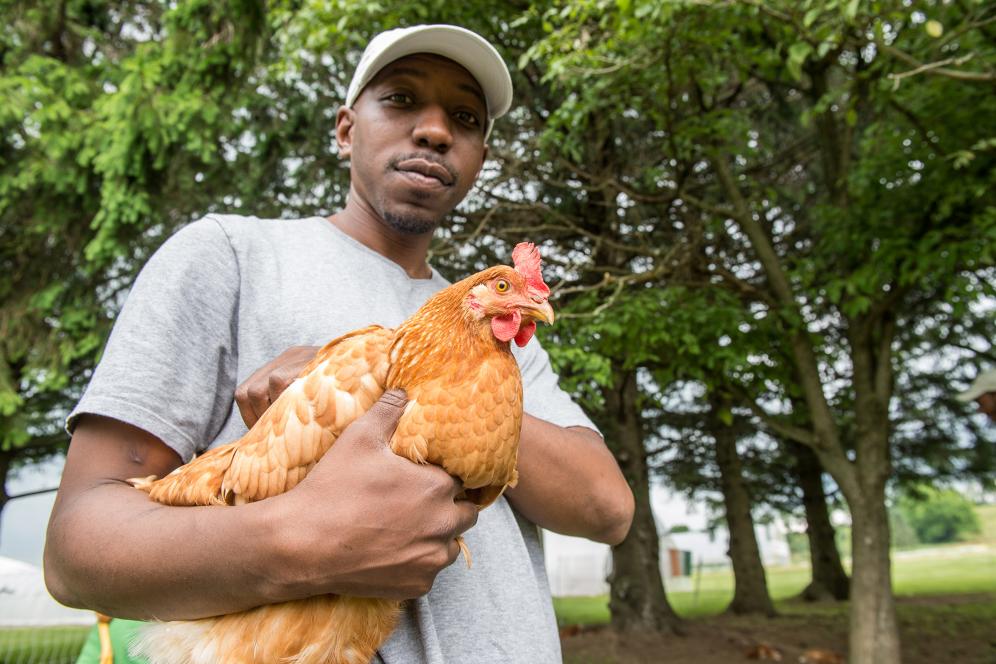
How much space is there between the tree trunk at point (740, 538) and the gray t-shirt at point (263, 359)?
1168 cm

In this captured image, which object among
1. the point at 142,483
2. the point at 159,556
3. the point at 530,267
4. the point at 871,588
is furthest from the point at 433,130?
the point at 871,588

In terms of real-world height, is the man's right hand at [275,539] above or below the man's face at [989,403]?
below

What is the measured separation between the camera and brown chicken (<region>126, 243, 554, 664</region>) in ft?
4.14

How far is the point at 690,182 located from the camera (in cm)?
888

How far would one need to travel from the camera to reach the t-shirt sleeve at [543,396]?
6.16 feet

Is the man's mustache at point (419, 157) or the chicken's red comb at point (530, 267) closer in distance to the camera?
the chicken's red comb at point (530, 267)

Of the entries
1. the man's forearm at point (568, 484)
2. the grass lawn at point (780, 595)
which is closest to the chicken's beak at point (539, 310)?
the man's forearm at point (568, 484)

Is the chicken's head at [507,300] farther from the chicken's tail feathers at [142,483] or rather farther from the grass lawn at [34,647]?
the grass lawn at [34,647]

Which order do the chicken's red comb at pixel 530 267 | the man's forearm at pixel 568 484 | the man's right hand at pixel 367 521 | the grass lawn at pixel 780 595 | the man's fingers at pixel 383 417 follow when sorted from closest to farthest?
1. the man's right hand at pixel 367 521
2. the man's fingers at pixel 383 417
3. the chicken's red comb at pixel 530 267
4. the man's forearm at pixel 568 484
5. the grass lawn at pixel 780 595

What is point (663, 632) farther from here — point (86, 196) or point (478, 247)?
point (86, 196)

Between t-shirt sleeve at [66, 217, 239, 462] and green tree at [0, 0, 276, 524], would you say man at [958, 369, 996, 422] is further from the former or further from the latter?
green tree at [0, 0, 276, 524]

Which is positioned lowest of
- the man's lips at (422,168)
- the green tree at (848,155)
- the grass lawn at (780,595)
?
the grass lawn at (780,595)

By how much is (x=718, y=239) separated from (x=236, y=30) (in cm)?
684

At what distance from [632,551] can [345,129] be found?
30.8ft
